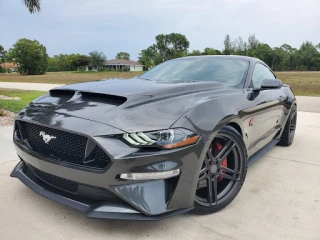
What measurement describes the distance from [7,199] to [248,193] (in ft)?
7.60

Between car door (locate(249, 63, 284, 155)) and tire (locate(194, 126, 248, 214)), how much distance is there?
48cm

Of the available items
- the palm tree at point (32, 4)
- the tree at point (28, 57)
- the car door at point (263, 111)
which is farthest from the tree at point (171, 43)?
the car door at point (263, 111)

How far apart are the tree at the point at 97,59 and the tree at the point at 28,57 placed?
1869cm

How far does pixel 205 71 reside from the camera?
11.5 feet

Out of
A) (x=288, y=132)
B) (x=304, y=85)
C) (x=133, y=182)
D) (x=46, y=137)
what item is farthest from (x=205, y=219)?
(x=304, y=85)

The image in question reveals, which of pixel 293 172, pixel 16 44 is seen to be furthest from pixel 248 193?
pixel 16 44

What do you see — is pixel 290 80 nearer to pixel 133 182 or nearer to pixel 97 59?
pixel 133 182

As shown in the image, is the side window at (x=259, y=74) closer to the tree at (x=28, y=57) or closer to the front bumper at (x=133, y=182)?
the front bumper at (x=133, y=182)

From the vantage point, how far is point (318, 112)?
323 inches

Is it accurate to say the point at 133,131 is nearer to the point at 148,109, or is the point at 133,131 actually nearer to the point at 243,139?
the point at 148,109

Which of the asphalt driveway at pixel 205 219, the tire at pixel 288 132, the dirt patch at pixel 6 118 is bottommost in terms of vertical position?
the asphalt driveway at pixel 205 219

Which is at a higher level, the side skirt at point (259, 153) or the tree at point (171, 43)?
the tree at point (171, 43)

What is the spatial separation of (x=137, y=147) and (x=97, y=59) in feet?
302

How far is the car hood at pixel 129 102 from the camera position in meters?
2.07
